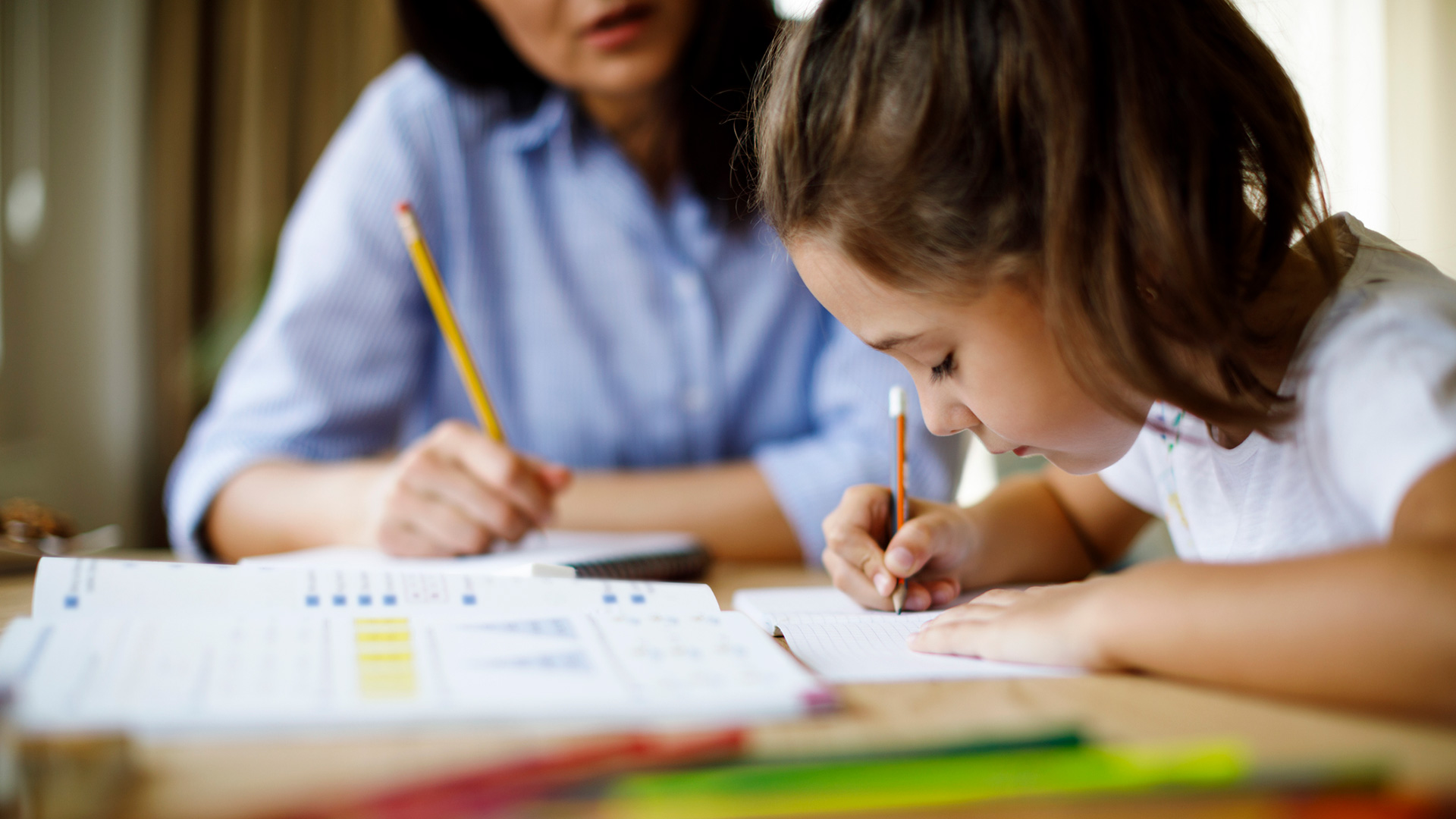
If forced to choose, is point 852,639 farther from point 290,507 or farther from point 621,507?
point 290,507

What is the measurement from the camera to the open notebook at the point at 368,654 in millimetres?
367

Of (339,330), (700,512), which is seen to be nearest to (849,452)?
(700,512)

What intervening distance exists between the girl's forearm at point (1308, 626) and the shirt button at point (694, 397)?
77 centimetres

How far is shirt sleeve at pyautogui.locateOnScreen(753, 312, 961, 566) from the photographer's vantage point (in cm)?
101

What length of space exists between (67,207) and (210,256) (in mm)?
295

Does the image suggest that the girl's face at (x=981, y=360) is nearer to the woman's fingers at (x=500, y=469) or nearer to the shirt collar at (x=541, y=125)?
the woman's fingers at (x=500, y=469)

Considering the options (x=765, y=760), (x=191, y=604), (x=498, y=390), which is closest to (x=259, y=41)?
(x=498, y=390)

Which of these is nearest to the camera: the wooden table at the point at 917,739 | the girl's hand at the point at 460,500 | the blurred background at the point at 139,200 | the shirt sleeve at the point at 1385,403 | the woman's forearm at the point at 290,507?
the wooden table at the point at 917,739

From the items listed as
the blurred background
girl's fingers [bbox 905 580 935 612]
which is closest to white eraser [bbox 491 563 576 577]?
girl's fingers [bbox 905 580 935 612]

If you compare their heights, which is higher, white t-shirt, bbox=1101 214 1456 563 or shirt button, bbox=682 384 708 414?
white t-shirt, bbox=1101 214 1456 563

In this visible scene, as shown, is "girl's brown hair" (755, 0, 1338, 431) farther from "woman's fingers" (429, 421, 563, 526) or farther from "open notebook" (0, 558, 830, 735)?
"woman's fingers" (429, 421, 563, 526)

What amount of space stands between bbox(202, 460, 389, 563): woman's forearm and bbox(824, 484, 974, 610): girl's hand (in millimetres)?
455

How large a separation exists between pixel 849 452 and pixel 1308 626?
2.10 ft

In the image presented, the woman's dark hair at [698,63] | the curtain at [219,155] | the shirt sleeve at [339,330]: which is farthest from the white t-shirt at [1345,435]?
the curtain at [219,155]
